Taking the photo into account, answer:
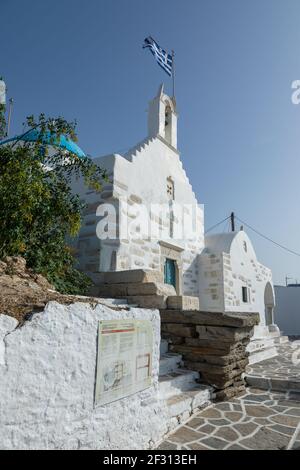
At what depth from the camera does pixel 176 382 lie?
13.4 ft

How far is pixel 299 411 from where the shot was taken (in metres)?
4.04

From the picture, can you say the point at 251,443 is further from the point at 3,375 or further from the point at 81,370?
the point at 3,375

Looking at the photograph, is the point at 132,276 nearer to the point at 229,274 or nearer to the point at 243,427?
the point at 243,427

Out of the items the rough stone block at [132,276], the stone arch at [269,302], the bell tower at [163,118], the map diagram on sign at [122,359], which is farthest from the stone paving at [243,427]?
the stone arch at [269,302]

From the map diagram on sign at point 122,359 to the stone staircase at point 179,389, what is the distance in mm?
624

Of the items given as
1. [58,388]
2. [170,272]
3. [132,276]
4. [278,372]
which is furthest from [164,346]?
[170,272]

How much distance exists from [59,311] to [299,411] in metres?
3.57

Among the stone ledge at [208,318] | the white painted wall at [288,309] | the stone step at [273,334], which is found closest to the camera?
the stone ledge at [208,318]

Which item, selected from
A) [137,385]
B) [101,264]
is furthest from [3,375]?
[101,264]

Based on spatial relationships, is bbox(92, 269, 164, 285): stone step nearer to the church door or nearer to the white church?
the white church

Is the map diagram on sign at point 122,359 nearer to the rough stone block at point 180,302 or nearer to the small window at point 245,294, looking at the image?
the rough stone block at point 180,302

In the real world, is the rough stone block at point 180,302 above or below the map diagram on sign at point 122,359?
above

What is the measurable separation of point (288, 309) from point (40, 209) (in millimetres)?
17321

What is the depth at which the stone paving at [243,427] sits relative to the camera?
306cm
